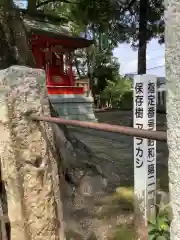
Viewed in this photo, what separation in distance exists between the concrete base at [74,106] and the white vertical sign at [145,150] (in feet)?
28.2

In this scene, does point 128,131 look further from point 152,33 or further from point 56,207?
point 152,33

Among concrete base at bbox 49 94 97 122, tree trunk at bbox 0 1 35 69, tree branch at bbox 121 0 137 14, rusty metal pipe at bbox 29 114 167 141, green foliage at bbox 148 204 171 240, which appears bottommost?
green foliage at bbox 148 204 171 240

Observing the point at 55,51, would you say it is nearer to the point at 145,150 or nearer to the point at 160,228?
the point at 145,150

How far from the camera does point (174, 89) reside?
88 centimetres

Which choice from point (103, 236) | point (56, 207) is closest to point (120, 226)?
point (103, 236)

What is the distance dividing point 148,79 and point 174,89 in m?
2.78

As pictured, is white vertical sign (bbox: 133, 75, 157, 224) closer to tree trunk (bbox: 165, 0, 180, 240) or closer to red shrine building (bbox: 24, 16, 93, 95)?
tree trunk (bbox: 165, 0, 180, 240)

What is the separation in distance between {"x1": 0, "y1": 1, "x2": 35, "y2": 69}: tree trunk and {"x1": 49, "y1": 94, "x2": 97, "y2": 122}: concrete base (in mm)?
7101

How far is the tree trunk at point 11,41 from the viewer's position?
4797 millimetres

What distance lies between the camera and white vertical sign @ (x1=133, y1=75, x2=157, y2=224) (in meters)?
3.47

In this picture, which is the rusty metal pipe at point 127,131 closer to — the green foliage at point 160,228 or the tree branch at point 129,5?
the green foliage at point 160,228

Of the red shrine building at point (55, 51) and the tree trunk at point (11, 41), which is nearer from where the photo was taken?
the tree trunk at point (11, 41)

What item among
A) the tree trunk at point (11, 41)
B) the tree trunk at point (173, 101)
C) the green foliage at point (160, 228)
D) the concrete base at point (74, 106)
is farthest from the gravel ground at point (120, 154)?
the tree trunk at point (173, 101)

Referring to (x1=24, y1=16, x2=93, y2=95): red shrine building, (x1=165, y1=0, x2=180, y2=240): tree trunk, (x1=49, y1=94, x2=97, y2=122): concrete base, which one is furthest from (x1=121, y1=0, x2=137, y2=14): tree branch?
(x1=165, y1=0, x2=180, y2=240): tree trunk
